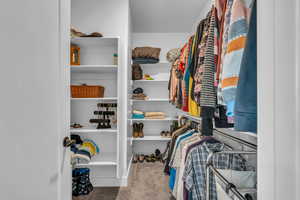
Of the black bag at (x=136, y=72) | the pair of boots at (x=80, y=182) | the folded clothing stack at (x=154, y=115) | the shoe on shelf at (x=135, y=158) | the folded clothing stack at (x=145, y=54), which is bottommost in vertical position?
the shoe on shelf at (x=135, y=158)

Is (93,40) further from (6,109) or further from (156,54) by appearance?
(6,109)

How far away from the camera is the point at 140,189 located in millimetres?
2635

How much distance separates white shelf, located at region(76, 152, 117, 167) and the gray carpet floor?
392 millimetres

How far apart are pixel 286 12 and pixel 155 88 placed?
379 cm

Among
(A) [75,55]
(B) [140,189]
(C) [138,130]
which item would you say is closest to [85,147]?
(B) [140,189]

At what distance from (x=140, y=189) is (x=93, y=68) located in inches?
66.9

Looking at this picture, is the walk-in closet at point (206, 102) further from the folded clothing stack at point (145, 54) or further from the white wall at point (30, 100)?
the folded clothing stack at point (145, 54)

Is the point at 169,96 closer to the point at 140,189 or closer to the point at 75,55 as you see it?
the point at 140,189

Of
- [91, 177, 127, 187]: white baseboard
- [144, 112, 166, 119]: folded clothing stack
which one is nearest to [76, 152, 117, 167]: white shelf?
[91, 177, 127, 187]: white baseboard

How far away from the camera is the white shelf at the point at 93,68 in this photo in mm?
2413

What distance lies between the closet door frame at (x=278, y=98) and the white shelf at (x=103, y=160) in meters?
2.14

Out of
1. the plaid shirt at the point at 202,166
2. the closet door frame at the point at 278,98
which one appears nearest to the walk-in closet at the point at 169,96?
the plaid shirt at the point at 202,166

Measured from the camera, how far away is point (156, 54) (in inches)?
150

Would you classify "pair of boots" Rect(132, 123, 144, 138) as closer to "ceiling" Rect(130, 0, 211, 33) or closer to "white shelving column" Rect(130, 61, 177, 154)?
"white shelving column" Rect(130, 61, 177, 154)
